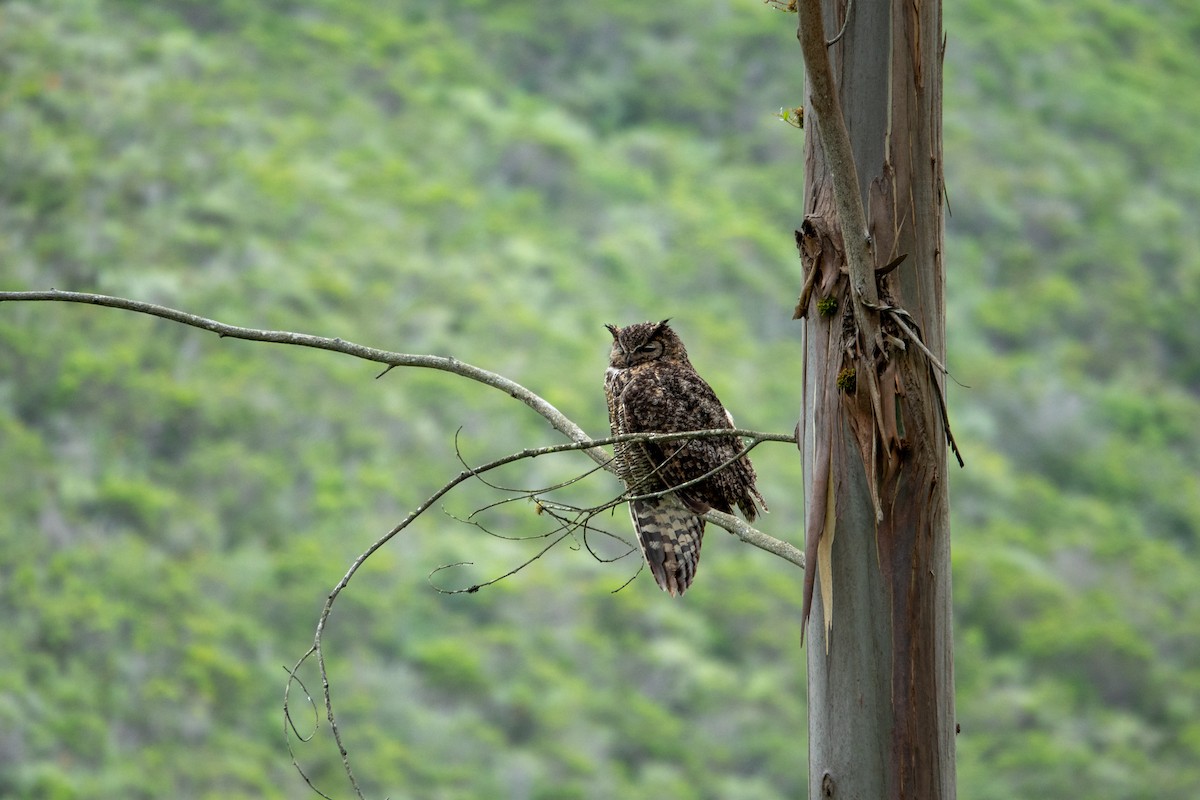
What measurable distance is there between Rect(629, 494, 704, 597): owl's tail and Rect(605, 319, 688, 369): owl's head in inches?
30.3

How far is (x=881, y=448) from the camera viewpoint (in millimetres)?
2693

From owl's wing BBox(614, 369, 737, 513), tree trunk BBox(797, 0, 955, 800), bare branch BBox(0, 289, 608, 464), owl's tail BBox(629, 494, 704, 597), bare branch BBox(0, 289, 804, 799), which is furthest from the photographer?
owl's wing BBox(614, 369, 737, 513)

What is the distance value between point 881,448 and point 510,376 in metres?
19.3

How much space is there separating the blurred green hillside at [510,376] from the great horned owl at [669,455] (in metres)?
7.82

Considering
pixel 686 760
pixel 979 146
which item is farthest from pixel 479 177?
pixel 686 760

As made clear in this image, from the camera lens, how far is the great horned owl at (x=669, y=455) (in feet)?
14.5

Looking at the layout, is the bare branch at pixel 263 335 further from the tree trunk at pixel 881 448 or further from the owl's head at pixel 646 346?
the owl's head at pixel 646 346

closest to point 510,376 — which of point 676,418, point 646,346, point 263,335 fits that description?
point 646,346

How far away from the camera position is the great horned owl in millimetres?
4426

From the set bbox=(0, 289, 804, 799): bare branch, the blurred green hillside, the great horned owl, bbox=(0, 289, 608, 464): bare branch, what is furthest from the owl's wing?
the blurred green hillside

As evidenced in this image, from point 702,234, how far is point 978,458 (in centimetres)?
721

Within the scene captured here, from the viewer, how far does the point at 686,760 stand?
18.5m

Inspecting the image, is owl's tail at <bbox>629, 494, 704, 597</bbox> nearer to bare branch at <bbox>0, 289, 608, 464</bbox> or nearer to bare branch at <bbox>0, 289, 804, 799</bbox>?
bare branch at <bbox>0, 289, 804, 799</bbox>

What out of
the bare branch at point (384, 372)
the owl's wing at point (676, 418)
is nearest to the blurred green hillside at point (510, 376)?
the owl's wing at point (676, 418)
